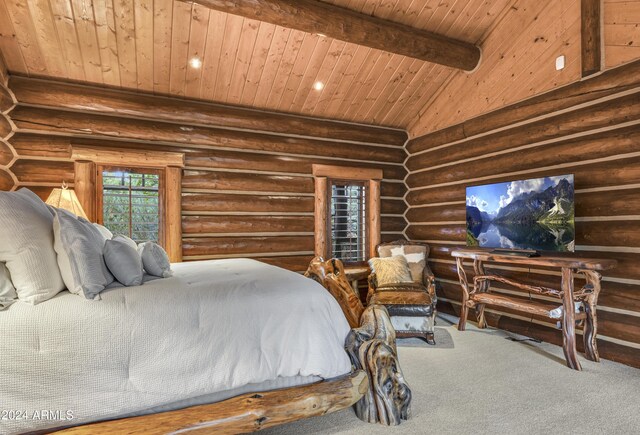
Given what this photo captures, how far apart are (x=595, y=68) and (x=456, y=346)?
3.11 meters

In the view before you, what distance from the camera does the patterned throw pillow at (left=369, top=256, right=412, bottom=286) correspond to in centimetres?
422

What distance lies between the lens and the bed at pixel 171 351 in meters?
1.50

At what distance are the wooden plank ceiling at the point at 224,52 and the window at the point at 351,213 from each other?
1038 millimetres

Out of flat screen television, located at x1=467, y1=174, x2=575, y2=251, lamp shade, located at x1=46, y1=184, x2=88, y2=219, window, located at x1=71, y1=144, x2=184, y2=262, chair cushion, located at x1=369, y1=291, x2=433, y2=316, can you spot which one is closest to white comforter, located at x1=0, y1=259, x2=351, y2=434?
chair cushion, located at x1=369, y1=291, x2=433, y2=316

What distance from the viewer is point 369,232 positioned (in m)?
5.38

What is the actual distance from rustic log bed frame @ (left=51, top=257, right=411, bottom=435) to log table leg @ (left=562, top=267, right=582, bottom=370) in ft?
5.95

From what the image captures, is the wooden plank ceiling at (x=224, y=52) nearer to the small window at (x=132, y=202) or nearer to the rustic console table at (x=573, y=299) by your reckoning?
the small window at (x=132, y=202)

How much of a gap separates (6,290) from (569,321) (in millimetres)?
4083

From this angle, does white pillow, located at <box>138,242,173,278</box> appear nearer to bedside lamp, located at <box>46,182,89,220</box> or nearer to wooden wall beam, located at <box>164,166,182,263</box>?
bedside lamp, located at <box>46,182,89,220</box>

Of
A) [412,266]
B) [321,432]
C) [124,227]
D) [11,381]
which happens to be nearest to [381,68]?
[412,266]

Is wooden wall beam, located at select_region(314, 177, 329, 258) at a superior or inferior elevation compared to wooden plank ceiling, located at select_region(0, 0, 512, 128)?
inferior

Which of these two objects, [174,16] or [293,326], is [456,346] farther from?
[174,16]

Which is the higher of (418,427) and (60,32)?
(60,32)

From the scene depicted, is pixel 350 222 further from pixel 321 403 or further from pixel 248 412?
pixel 248 412
